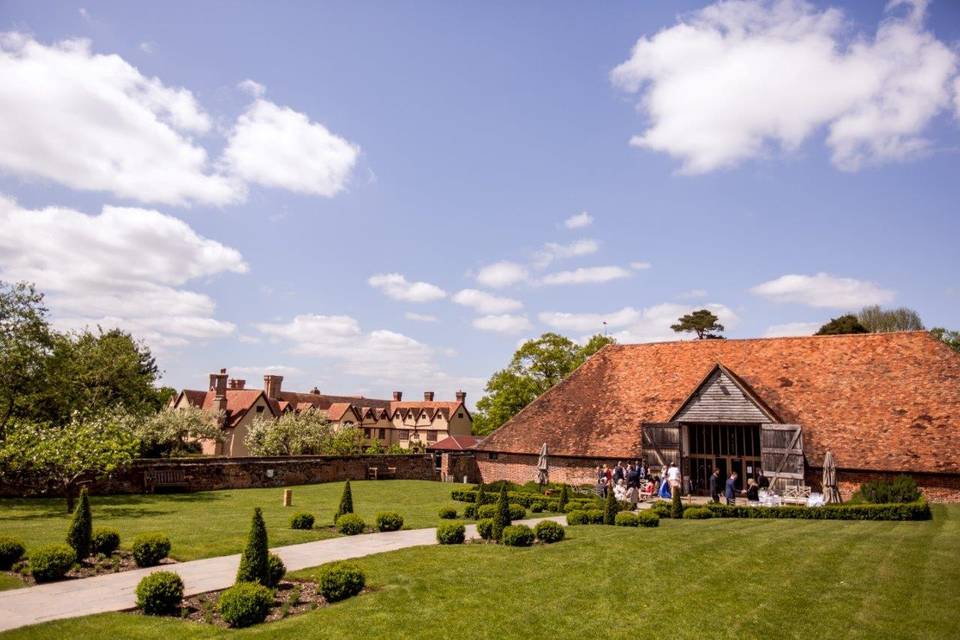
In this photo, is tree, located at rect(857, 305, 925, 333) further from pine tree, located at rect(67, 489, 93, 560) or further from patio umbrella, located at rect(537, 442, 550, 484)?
pine tree, located at rect(67, 489, 93, 560)

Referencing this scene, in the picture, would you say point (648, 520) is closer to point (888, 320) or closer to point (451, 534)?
point (451, 534)

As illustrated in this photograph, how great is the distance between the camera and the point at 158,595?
10.3 meters

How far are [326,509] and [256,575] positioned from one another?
45.7 feet

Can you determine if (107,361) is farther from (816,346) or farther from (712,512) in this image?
(816,346)

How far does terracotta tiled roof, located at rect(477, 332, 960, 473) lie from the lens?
1046 inches

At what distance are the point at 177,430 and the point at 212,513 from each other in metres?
28.2

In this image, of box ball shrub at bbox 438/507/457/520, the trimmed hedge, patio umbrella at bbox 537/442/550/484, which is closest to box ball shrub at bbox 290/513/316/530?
box ball shrub at bbox 438/507/457/520

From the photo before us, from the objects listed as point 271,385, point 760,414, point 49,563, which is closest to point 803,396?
point 760,414

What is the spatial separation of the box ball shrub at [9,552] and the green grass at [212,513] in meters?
1.12

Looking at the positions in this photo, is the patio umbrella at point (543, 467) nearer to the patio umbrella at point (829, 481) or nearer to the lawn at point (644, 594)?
the patio umbrella at point (829, 481)

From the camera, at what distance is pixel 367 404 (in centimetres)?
9256

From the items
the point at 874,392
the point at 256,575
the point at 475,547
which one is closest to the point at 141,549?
the point at 256,575

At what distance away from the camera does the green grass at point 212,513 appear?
16.4m

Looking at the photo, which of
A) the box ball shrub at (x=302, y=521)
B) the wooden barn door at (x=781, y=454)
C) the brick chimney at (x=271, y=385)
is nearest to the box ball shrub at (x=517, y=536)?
the box ball shrub at (x=302, y=521)
